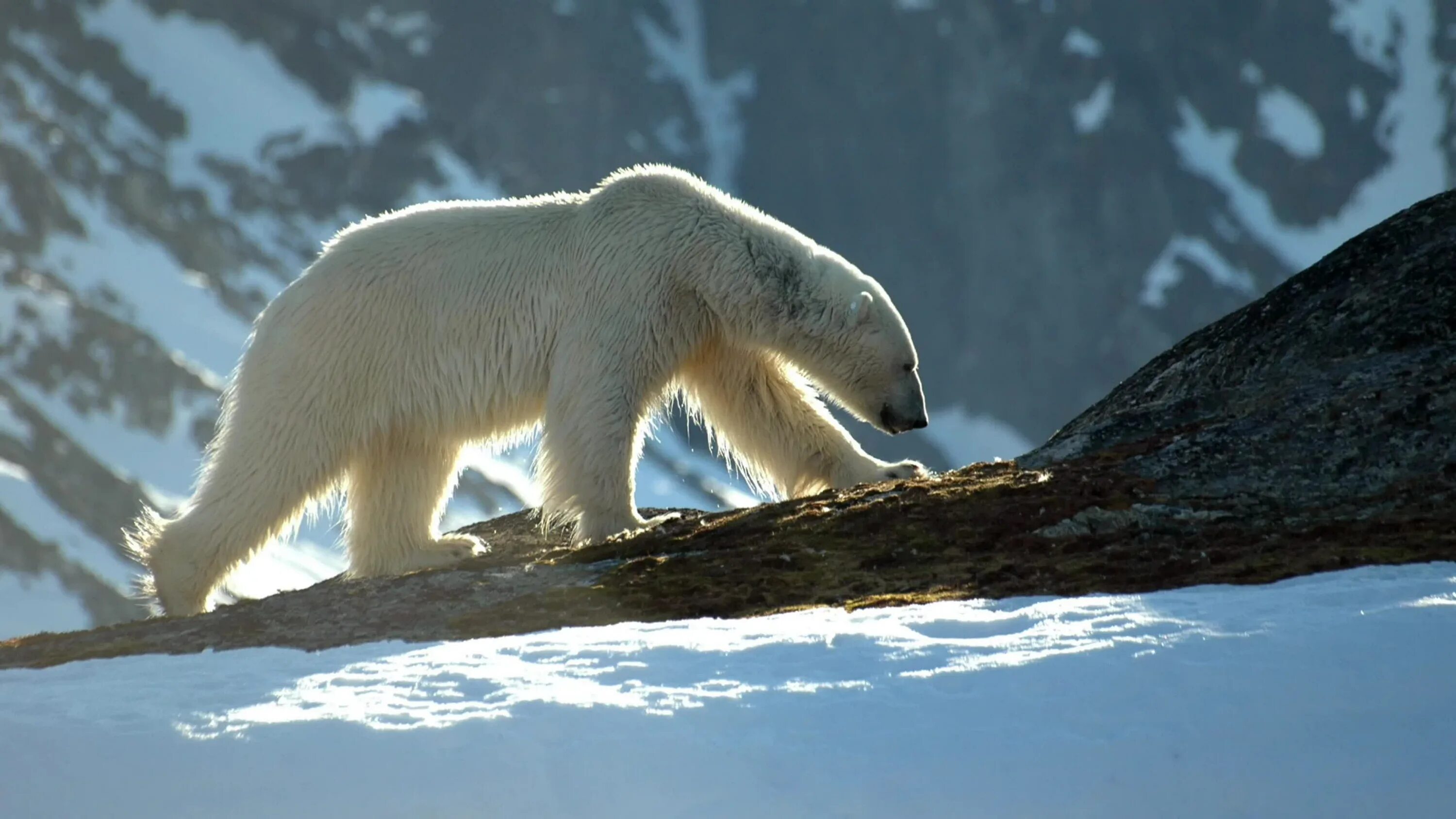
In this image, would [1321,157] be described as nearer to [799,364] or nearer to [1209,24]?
[1209,24]

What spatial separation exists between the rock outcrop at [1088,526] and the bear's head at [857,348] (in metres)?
1.38

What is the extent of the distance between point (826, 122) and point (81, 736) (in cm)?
10957

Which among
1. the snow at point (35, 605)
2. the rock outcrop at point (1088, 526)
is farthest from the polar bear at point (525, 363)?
the snow at point (35, 605)

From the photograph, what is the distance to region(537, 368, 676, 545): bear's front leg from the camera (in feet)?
28.2

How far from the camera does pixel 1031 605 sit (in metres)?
5.72

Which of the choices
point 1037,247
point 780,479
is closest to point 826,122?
point 1037,247

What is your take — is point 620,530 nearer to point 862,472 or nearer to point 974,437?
point 862,472

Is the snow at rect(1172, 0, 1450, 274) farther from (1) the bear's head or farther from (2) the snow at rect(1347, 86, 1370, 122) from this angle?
(1) the bear's head

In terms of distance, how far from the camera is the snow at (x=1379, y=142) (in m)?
98.8

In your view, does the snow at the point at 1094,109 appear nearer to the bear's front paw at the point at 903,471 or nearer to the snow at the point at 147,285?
the snow at the point at 147,285

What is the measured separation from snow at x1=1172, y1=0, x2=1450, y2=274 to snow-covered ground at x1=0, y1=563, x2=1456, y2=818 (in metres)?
96.9

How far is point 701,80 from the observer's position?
400 ft

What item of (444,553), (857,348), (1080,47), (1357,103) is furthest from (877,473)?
(1357,103)

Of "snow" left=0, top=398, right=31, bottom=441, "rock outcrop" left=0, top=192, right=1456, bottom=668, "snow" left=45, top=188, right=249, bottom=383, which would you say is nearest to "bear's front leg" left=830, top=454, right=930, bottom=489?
"rock outcrop" left=0, top=192, right=1456, bottom=668
